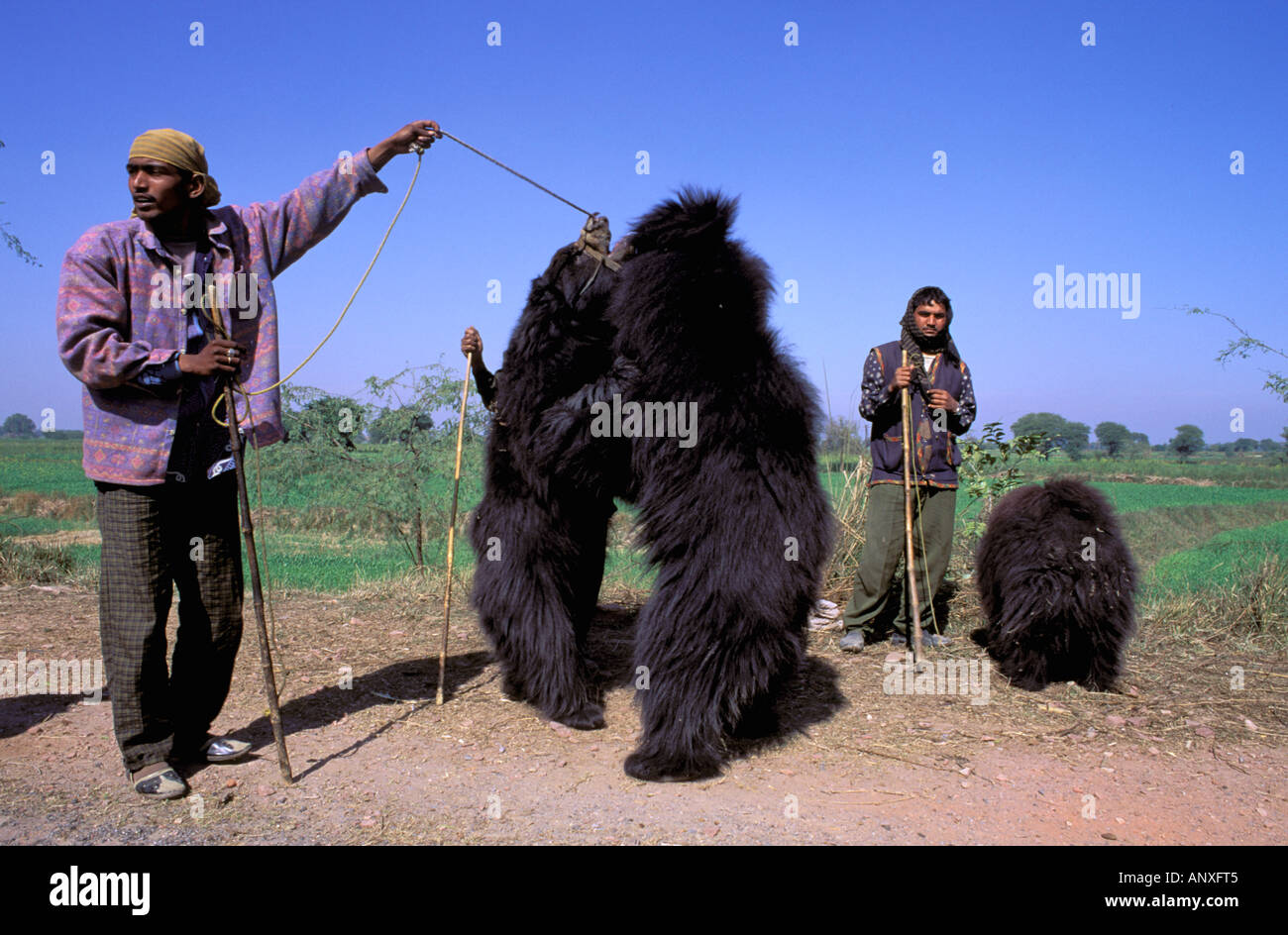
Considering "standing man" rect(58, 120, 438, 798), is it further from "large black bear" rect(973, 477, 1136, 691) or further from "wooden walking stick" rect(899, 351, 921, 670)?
"large black bear" rect(973, 477, 1136, 691)

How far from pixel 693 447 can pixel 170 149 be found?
2.53 metres

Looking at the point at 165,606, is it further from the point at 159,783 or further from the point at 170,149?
the point at 170,149

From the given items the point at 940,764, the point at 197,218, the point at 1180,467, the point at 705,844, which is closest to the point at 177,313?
the point at 197,218

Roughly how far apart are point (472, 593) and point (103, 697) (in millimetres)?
2213

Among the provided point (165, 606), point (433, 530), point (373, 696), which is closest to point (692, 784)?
point (373, 696)

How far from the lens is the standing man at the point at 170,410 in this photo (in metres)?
3.41

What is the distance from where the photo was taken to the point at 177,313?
3.59 m

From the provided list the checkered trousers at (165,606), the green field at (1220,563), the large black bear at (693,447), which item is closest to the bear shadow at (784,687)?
the large black bear at (693,447)

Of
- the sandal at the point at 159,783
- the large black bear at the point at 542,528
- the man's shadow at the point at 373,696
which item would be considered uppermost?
the large black bear at the point at 542,528

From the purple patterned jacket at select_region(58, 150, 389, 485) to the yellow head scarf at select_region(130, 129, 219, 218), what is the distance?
0.95 ft

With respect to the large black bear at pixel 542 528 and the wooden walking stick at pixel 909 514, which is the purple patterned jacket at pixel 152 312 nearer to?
the large black bear at pixel 542 528

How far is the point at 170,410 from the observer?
350 centimetres

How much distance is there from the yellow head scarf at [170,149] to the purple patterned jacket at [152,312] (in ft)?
0.95
